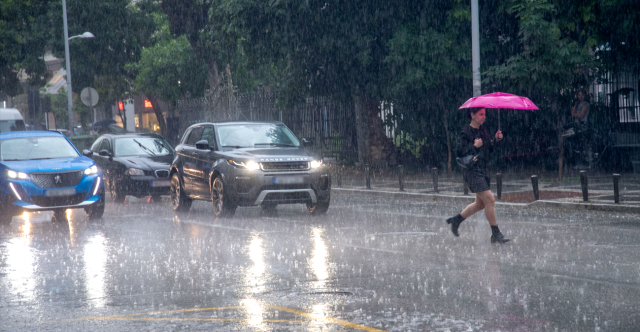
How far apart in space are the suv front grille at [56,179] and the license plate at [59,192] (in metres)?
0.08

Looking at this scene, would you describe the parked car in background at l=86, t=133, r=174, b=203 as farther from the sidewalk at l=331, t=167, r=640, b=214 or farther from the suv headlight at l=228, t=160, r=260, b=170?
the suv headlight at l=228, t=160, r=260, b=170

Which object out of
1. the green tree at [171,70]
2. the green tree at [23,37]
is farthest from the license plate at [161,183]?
the green tree at [23,37]

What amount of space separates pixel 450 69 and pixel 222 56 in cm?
1759

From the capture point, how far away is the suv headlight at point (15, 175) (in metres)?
13.5

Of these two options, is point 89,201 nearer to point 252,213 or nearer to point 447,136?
point 252,213

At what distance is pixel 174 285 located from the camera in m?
7.80

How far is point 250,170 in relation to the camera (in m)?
13.7

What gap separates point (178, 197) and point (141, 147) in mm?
3975

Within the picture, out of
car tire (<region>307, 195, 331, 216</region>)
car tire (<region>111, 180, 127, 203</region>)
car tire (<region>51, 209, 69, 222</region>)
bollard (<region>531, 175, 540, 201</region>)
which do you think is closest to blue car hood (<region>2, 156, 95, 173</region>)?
car tire (<region>51, 209, 69, 222</region>)

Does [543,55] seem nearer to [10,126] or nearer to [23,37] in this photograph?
[10,126]

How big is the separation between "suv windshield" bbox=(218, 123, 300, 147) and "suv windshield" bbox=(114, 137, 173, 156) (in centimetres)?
461

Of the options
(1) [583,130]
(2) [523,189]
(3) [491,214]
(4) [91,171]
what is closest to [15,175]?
(4) [91,171]

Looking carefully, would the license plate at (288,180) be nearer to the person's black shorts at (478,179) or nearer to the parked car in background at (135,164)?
the person's black shorts at (478,179)

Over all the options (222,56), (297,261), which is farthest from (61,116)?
(297,261)
